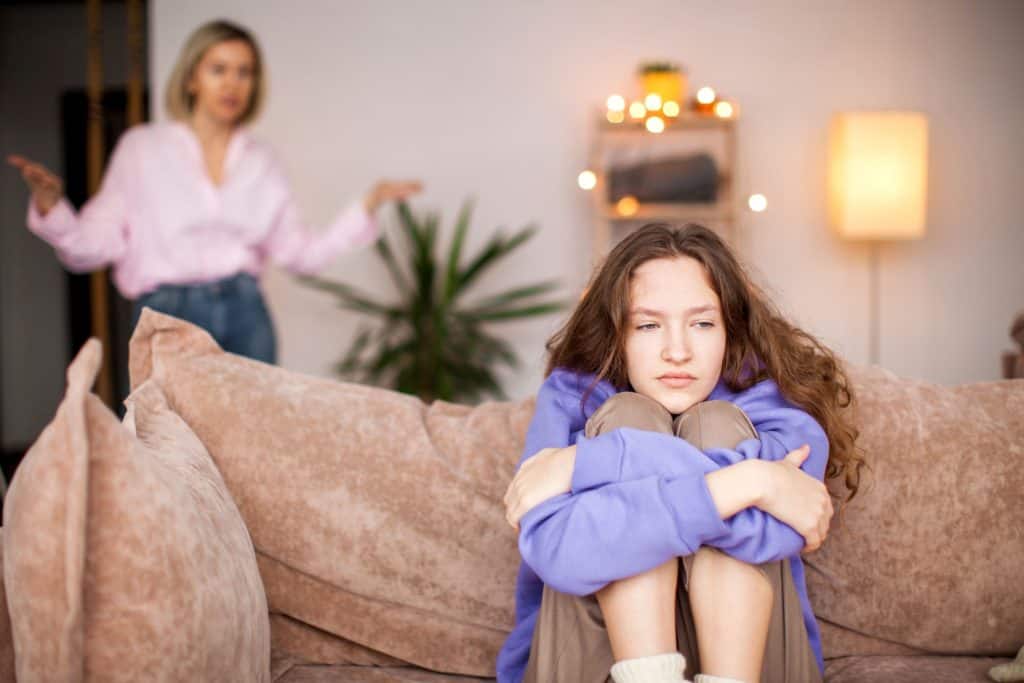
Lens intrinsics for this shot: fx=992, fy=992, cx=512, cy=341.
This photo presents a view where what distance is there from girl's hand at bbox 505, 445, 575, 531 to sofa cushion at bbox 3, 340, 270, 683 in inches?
15.2

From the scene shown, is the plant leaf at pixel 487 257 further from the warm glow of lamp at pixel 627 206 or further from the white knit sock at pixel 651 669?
the white knit sock at pixel 651 669

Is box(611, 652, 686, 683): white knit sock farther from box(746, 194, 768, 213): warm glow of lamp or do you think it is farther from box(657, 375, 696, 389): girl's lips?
box(746, 194, 768, 213): warm glow of lamp

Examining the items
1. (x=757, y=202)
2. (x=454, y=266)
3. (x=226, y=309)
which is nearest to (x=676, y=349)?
(x=226, y=309)

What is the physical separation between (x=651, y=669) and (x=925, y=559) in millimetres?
612

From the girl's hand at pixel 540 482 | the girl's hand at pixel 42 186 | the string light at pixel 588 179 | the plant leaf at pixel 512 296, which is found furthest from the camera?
the string light at pixel 588 179

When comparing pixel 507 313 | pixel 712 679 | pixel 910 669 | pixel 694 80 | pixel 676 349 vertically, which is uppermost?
pixel 694 80

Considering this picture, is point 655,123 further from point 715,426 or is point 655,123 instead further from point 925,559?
point 715,426

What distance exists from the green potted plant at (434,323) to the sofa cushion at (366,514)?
2655mm

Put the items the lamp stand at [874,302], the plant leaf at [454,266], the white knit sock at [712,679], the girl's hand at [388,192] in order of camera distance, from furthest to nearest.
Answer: the lamp stand at [874,302]
the plant leaf at [454,266]
the girl's hand at [388,192]
the white knit sock at [712,679]

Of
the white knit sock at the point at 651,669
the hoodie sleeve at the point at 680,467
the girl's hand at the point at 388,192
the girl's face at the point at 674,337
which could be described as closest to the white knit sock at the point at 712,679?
the white knit sock at the point at 651,669

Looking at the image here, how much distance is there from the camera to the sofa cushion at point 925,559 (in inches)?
61.0

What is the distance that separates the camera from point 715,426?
1.35 m

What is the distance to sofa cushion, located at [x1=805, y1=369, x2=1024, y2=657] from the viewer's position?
155cm

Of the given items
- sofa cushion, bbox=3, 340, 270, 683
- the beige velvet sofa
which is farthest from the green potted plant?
sofa cushion, bbox=3, 340, 270, 683
